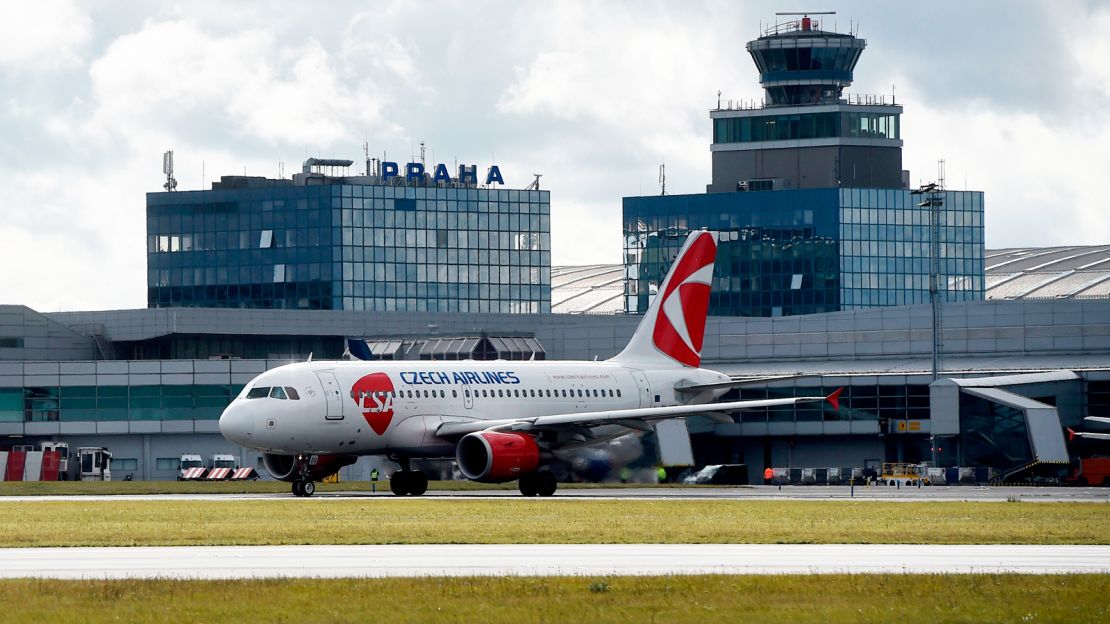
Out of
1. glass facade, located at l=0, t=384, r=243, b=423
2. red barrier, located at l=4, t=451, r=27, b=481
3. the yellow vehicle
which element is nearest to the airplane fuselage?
the yellow vehicle

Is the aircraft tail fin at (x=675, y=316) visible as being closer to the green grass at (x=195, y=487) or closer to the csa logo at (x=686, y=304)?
the csa logo at (x=686, y=304)

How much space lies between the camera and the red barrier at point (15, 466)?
307 feet

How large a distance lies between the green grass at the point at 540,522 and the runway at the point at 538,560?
1901 millimetres

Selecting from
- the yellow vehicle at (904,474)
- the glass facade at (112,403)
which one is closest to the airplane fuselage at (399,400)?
the yellow vehicle at (904,474)

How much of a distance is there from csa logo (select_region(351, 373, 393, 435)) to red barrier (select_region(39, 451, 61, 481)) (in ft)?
123

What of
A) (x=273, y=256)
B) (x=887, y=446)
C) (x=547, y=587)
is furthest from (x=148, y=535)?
(x=273, y=256)

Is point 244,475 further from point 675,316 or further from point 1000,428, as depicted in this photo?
point 1000,428

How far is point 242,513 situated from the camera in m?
49.7

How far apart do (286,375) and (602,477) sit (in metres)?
18.8

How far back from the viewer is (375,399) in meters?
64.6

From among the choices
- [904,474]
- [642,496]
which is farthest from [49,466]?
[904,474]

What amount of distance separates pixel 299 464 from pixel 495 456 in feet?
24.9

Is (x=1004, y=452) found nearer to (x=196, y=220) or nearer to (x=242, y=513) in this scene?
(x=242, y=513)

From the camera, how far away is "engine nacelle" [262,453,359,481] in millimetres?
65312
